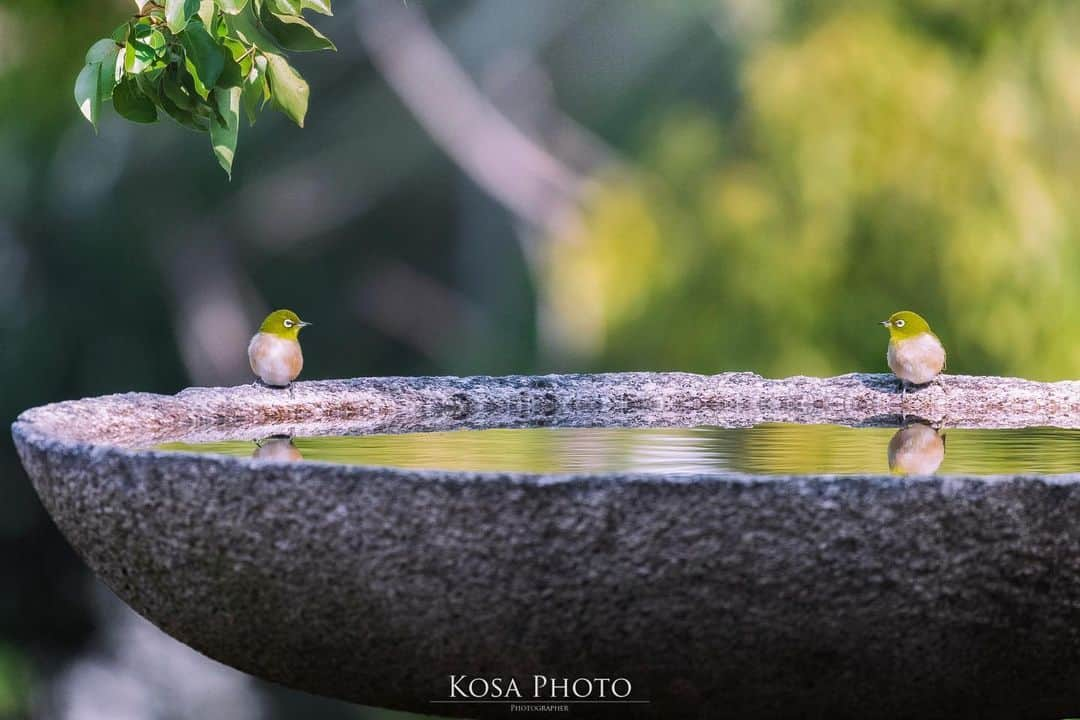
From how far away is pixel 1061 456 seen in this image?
1.45m

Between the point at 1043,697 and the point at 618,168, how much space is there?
16.7ft

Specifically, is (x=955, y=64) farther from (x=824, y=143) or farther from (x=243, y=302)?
(x=243, y=302)

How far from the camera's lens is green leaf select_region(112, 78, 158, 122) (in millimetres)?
1371

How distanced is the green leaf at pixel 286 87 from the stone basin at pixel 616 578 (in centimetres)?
47

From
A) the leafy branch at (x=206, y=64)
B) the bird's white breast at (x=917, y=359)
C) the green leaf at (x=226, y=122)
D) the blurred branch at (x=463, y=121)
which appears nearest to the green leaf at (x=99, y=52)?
the leafy branch at (x=206, y=64)

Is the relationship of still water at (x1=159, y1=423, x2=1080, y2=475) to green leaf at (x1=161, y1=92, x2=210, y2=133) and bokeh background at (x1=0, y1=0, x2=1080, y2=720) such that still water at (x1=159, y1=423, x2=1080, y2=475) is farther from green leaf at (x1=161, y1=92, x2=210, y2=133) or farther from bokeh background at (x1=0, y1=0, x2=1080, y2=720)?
bokeh background at (x1=0, y1=0, x2=1080, y2=720)

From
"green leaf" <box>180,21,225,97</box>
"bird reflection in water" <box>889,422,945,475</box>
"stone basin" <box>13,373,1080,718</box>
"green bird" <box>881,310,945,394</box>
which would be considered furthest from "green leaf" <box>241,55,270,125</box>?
"green bird" <box>881,310,945,394</box>

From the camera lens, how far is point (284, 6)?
4.40ft

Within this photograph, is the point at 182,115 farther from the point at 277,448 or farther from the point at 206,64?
the point at 277,448

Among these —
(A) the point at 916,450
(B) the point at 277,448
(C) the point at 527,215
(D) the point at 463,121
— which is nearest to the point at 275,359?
(B) the point at 277,448

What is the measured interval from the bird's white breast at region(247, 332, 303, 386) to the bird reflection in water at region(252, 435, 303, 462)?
199 millimetres

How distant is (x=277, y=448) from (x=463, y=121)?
5203 mm

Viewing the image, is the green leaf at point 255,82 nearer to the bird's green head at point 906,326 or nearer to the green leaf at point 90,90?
the green leaf at point 90,90

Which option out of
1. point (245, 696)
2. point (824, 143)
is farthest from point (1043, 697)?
point (245, 696)
